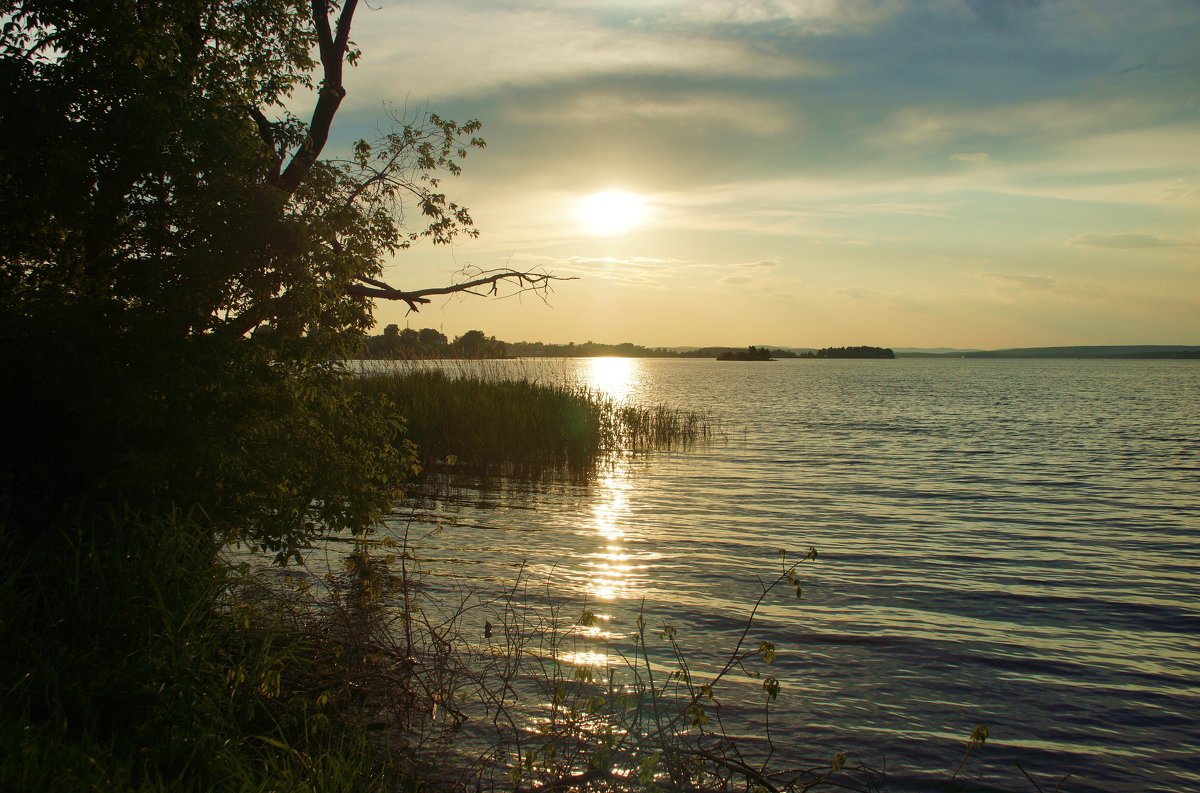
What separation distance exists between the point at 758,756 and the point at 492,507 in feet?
36.9

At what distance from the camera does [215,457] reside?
8.01 meters

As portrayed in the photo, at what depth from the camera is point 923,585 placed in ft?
37.7

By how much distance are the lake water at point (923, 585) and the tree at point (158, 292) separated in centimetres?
371

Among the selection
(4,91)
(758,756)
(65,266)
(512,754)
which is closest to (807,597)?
(758,756)

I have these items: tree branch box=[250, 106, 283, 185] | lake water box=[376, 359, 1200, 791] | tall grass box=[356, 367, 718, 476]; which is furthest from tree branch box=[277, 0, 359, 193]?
tall grass box=[356, 367, 718, 476]

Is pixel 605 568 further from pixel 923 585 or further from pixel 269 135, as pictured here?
pixel 269 135

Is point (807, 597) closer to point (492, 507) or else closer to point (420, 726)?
point (420, 726)

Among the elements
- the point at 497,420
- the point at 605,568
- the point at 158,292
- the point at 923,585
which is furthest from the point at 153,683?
the point at 497,420

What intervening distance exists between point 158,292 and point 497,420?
14.7 metres

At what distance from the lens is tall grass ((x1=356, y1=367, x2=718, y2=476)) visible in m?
22.1

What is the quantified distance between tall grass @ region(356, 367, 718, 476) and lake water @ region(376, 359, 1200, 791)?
186cm

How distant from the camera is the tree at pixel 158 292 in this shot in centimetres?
777

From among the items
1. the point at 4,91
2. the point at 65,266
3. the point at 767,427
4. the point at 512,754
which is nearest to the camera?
the point at 512,754

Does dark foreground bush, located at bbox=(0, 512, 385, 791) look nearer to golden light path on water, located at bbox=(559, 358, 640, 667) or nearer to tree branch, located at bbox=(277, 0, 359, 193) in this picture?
golden light path on water, located at bbox=(559, 358, 640, 667)
